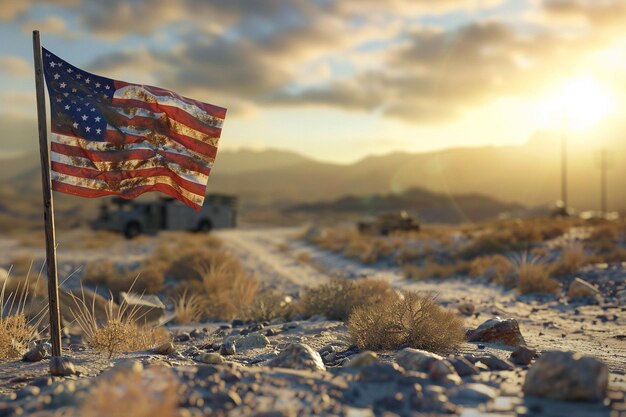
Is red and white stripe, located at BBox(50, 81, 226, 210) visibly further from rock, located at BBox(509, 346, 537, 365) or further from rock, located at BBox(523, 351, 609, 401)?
rock, located at BBox(523, 351, 609, 401)

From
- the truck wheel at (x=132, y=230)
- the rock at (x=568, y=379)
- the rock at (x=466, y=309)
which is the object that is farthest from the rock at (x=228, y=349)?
the truck wheel at (x=132, y=230)

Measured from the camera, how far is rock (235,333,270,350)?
7.88 m

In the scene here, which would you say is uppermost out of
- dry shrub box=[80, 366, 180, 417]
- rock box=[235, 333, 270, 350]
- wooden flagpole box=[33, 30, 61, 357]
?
wooden flagpole box=[33, 30, 61, 357]

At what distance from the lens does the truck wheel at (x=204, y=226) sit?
119ft

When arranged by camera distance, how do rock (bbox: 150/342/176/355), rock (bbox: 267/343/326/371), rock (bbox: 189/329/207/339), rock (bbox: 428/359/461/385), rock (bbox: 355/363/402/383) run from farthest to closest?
rock (bbox: 189/329/207/339)
rock (bbox: 150/342/176/355)
rock (bbox: 267/343/326/371)
rock (bbox: 428/359/461/385)
rock (bbox: 355/363/402/383)

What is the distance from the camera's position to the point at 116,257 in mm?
23469

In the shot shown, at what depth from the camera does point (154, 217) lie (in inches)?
1324

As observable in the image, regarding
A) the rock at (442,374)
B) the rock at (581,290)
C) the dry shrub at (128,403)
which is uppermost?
the dry shrub at (128,403)

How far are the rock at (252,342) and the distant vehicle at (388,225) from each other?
981 inches


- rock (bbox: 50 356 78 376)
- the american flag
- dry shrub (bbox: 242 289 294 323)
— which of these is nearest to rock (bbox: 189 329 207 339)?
dry shrub (bbox: 242 289 294 323)

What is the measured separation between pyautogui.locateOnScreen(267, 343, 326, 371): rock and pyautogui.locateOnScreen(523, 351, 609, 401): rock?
187cm

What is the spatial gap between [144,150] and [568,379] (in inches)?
194

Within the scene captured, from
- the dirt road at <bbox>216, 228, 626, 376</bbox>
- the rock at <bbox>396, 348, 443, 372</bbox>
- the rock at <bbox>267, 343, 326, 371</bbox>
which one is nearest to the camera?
the rock at <bbox>396, 348, 443, 372</bbox>

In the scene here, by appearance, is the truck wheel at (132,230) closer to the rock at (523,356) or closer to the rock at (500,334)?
the rock at (500,334)
